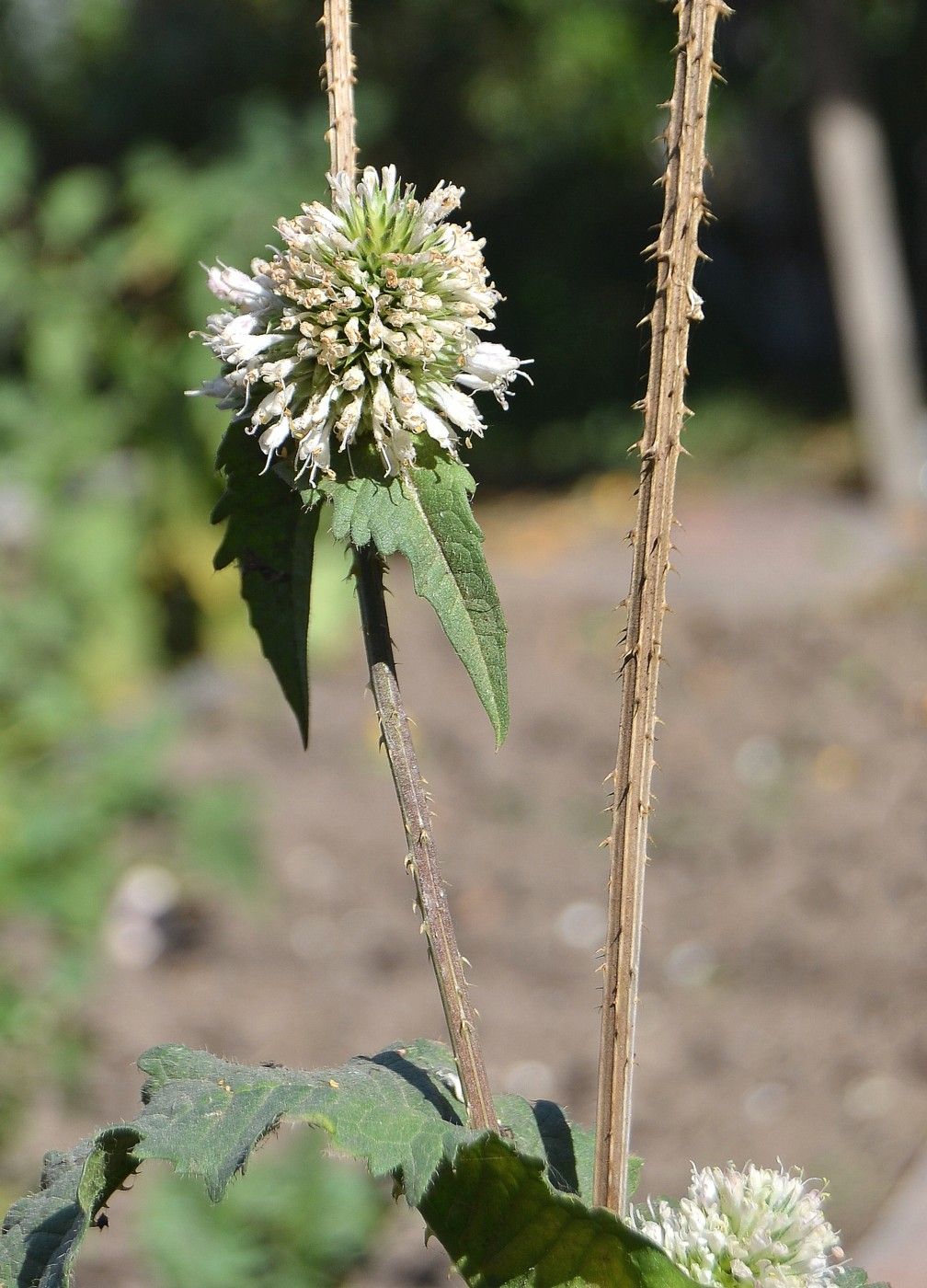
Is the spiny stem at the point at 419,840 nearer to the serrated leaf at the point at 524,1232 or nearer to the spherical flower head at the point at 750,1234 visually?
the serrated leaf at the point at 524,1232

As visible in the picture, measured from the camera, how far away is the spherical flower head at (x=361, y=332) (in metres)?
0.70

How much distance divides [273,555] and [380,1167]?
327mm

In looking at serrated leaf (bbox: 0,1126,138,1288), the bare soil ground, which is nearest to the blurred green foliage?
the bare soil ground

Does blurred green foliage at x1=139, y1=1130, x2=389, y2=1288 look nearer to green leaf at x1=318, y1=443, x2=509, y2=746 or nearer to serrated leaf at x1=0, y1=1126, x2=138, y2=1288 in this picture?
serrated leaf at x1=0, y1=1126, x2=138, y2=1288

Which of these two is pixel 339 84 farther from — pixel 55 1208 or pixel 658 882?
pixel 658 882

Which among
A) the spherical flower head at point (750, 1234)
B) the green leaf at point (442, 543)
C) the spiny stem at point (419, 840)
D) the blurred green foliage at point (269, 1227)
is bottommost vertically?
the blurred green foliage at point (269, 1227)

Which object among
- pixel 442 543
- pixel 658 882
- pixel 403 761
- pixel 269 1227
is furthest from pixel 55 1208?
pixel 658 882

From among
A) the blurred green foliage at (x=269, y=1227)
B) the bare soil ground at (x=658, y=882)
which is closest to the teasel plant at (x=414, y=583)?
the blurred green foliage at (x=269, y=1227)

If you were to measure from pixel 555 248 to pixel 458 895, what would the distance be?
7679 mm

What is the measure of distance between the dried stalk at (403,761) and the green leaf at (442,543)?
2cm

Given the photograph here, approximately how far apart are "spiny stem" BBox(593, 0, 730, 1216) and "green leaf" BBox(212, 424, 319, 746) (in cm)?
19

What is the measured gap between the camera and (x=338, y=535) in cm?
66

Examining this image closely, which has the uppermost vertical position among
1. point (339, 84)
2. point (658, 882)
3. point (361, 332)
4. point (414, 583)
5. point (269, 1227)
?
point (658, 882)

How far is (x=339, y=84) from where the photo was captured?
70cm
